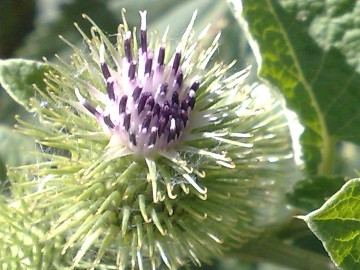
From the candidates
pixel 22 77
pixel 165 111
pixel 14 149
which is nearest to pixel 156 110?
pixel 165 111

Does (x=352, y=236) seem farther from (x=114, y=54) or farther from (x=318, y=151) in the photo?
(x=114, y=54)

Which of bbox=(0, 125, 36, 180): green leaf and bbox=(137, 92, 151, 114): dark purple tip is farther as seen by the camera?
bbox=(0, 125, 36, 180): green leaf

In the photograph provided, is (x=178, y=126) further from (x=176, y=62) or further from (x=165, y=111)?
(x=176, y=62)

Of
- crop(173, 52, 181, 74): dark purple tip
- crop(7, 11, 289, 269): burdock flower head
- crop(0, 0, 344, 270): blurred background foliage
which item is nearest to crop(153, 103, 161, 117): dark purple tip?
crop(7, 11, 289, 269): burdock flower head

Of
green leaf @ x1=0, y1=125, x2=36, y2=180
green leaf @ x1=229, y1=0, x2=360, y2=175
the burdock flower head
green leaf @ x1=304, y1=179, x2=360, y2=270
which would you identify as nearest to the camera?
green leaf @ x1=304, y1=179, x2=360, y2=270

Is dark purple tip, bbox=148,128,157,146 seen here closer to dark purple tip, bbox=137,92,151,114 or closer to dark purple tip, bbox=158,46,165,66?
dark purple tip, bbox=137,92,151,114

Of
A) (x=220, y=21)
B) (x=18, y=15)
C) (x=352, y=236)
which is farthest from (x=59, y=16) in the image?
(x=352, y=236)

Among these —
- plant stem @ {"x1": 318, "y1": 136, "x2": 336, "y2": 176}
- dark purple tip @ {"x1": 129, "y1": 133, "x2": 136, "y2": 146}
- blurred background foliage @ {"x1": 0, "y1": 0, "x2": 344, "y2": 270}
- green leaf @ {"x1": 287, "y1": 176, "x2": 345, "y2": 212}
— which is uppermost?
blurred background foliage @ {"x1": 0, "y1": 0, "x2": 344, "y2": 270}
